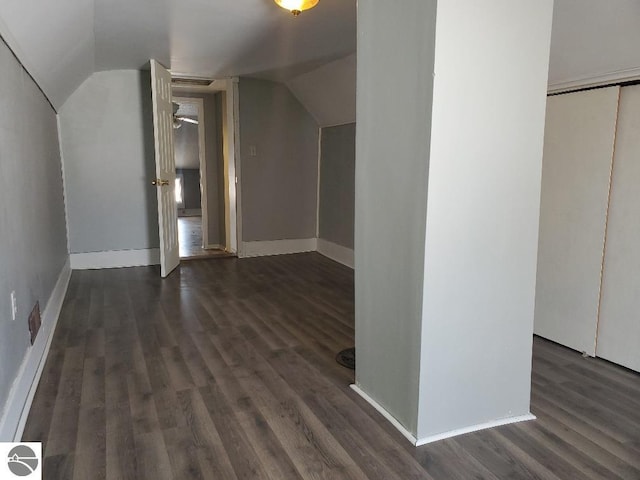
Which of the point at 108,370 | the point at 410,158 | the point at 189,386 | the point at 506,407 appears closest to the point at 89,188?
the point at 108,370

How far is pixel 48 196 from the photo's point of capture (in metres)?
3.39

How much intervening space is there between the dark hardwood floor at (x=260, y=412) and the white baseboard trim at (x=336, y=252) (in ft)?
5.28

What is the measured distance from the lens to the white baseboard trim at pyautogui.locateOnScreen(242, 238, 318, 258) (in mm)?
5398

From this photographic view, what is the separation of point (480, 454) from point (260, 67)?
3914 mm

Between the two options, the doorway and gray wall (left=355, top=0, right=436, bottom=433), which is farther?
the doorway

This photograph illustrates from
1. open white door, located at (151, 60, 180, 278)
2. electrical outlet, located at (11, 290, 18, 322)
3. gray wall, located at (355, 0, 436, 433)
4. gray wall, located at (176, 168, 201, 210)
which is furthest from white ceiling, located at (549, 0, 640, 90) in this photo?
gray wall, located at (176, 168, 201, 210)

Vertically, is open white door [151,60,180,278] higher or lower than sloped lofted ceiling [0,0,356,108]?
lower

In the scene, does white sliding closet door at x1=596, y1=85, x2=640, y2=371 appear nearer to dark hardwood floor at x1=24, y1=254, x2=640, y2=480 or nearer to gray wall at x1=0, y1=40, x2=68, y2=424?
dark hardwood floor at x1=24, y1=254, x2=640, y2=480

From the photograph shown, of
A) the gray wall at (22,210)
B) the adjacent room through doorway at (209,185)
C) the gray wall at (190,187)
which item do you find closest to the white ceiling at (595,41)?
the gray wall at (22,210)

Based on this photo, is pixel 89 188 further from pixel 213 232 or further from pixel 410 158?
pixel 410 158

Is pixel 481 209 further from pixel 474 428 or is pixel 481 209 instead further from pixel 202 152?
pixel 202 152

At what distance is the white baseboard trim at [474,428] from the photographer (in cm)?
180

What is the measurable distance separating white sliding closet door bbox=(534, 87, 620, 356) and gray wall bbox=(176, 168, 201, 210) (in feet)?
30.8

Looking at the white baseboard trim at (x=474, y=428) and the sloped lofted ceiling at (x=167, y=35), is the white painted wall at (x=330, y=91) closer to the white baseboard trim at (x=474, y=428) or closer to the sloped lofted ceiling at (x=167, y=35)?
the sloped lofted ceiling at (x=167, y=35)
